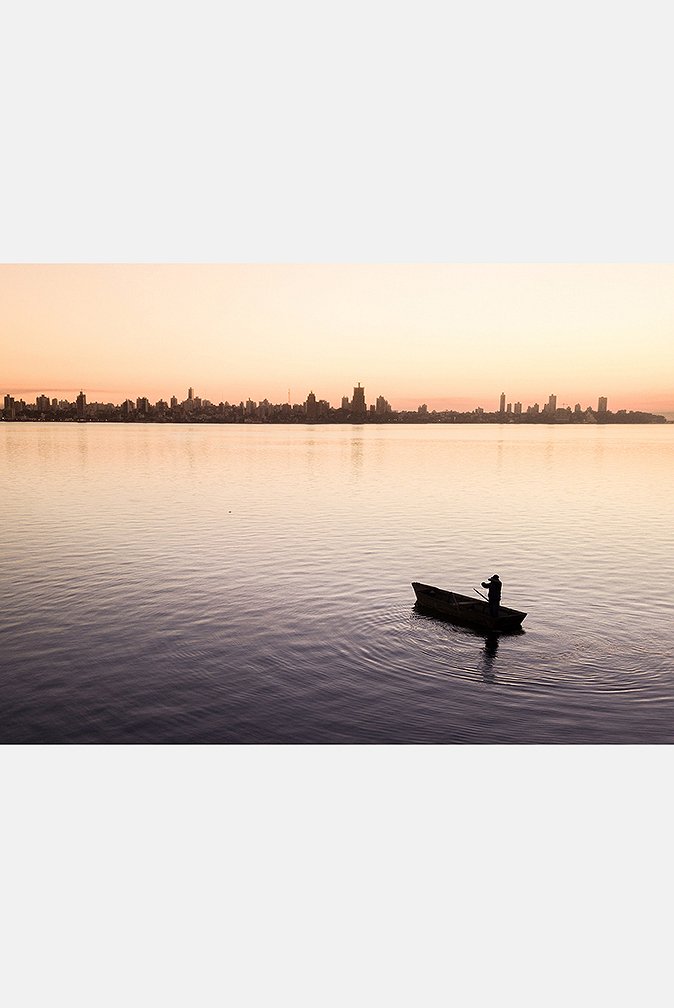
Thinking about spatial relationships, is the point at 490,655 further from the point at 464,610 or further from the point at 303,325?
the point at 303,325

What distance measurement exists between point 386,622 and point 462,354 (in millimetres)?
10430

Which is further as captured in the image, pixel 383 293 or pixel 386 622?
pixel 383 293

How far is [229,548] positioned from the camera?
1881cm

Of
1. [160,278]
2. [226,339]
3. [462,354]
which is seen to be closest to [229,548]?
[226,339]

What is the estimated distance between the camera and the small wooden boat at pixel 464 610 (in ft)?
38.2

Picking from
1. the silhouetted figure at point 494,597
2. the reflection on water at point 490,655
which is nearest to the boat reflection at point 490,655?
the reflection on water at point 490,655

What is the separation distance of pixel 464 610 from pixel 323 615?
255 cm

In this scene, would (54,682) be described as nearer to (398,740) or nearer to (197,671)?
(197,671)

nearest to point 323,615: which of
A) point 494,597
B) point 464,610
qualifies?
point 464,610

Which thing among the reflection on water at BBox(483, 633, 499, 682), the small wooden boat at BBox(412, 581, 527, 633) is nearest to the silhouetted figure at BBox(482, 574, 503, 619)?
the small wooden boat at BBox(412, 581, 527, 633)

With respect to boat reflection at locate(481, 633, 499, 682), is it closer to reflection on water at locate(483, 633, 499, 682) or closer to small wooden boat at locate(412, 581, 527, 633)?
reflection on water at locate(483, 633, 499, 682)

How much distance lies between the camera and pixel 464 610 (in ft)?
40.0

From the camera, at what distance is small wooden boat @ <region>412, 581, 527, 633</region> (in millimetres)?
11633

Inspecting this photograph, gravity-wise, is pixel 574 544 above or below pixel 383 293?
below
